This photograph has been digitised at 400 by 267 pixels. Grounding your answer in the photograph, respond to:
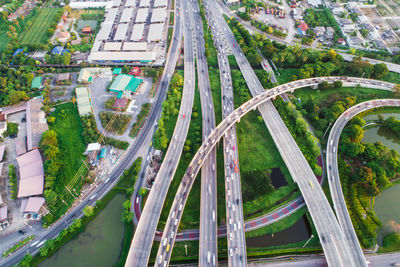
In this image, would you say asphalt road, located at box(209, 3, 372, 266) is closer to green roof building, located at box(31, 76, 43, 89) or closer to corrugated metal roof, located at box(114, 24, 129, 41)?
corrugated metal roof, located at box(114, 24, 129, 41)

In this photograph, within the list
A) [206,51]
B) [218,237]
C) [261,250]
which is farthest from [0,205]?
[206,51]

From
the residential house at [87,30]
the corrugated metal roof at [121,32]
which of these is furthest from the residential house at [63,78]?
the residential house at [87,30]

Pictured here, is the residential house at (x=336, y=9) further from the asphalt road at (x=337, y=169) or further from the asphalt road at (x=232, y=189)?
the asphalt road at (x=232, y=189)

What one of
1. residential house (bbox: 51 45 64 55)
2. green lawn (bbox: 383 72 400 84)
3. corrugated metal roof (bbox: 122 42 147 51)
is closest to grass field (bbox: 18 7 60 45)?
residential house (bbox: 51 45 64 55)

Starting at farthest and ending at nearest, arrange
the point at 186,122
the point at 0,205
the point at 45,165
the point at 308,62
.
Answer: the point at 308,62, the point at 186,122, the point at 45,165, the point at 0,205

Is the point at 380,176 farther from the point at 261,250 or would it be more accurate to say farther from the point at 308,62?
the point at 308,62
